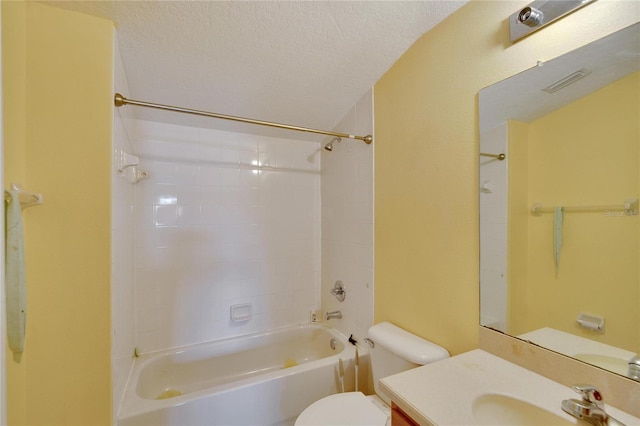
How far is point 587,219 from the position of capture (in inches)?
31.6

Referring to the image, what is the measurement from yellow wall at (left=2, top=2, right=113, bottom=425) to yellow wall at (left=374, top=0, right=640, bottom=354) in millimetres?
1424

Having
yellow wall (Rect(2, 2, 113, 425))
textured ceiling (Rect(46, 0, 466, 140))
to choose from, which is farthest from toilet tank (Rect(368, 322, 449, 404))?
textured ceiling (Rect(46, 0, 466, 140))

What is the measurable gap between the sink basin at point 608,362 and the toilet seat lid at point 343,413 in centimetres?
83

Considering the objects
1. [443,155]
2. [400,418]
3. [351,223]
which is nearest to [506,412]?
[400,418]

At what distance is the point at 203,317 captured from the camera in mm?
2119

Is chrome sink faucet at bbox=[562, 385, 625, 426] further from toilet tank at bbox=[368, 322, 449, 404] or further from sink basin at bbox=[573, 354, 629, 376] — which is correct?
toilet tank at bbox=[368, 322, 449, 404]

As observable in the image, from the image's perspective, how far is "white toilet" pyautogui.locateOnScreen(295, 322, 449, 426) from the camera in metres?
Answer: 1.17

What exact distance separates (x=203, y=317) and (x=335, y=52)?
215 centimetres

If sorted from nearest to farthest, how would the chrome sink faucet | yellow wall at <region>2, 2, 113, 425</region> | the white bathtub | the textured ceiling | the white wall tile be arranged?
the chrome sink faucet, yellow wall at <region>2, 2, 113, 425</region>, the textured ceiling, the white bathtub, the white wall tile

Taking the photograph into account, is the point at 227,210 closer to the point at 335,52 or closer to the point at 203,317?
the point at 203,317

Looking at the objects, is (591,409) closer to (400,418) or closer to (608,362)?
(608,362)

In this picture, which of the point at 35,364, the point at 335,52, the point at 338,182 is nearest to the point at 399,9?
the point at 335,52

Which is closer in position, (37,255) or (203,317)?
(37,255)

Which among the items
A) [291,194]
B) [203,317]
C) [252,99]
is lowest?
[203,317]
